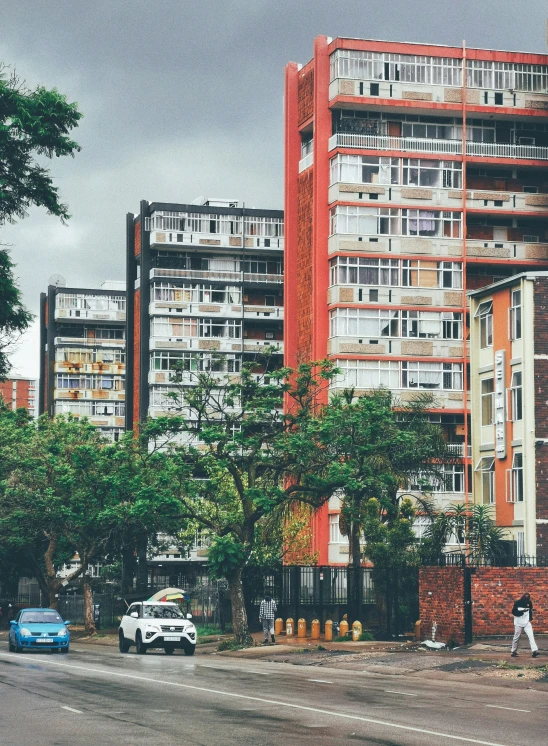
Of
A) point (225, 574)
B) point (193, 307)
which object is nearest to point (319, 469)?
point (225, 574)

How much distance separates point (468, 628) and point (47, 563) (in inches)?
1232

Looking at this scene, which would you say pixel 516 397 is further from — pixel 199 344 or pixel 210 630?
pixel 199 344

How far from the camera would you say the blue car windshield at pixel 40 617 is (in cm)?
3828

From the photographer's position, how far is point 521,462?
164ft

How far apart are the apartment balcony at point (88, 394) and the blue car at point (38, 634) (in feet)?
222

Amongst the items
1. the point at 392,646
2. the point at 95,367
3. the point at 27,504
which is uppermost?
the point at 95,367

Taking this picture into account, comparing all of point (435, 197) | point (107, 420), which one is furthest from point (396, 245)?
point (107, 420)

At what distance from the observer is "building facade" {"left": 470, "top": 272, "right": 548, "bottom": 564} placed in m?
48.3

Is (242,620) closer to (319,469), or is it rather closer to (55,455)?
(319,469)

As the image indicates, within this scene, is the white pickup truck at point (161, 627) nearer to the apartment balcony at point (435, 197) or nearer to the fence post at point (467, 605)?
the fence post at point (467, 605)

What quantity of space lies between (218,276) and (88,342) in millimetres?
22955

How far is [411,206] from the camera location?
2704 inches

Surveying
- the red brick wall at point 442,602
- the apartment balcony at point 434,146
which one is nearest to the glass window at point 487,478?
the red brick wall at point 442,602

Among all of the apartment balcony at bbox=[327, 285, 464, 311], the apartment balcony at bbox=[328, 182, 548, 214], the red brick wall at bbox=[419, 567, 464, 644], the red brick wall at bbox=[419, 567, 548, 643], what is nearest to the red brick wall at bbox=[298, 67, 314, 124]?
the apartment balcony at bbox=[328, 182, 548, 214]
